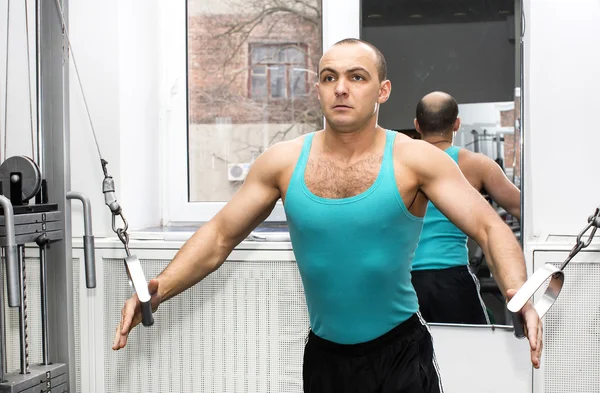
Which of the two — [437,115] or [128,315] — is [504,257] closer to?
[128,315]

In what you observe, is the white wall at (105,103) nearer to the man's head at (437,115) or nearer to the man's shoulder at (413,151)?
the man's head at (437,115)

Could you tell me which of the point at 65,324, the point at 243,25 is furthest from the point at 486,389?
the point at 243,25

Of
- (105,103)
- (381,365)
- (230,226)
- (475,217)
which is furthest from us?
(105,103)

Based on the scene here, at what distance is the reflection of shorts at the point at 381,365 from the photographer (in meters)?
2.04

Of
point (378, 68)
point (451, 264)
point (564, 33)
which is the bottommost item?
point (451, 264)

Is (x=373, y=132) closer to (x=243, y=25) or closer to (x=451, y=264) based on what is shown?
(x=451, y=264)

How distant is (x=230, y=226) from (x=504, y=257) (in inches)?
32.3

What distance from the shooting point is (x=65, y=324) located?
2.56 m

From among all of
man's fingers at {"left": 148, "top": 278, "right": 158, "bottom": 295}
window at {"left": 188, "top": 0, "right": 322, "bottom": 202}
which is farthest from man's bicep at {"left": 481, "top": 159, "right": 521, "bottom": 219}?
man's fingers at {"left": 148, "top": 278, "right": 158, "bottom": 295}

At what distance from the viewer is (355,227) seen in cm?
201

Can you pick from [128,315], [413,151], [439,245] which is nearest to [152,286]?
[128,315]

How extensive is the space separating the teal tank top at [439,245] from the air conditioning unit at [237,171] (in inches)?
36.8

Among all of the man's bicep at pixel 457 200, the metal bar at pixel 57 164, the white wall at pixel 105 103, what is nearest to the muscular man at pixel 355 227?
the man's bicep at pixel 457 200

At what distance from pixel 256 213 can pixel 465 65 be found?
118 centimetres
